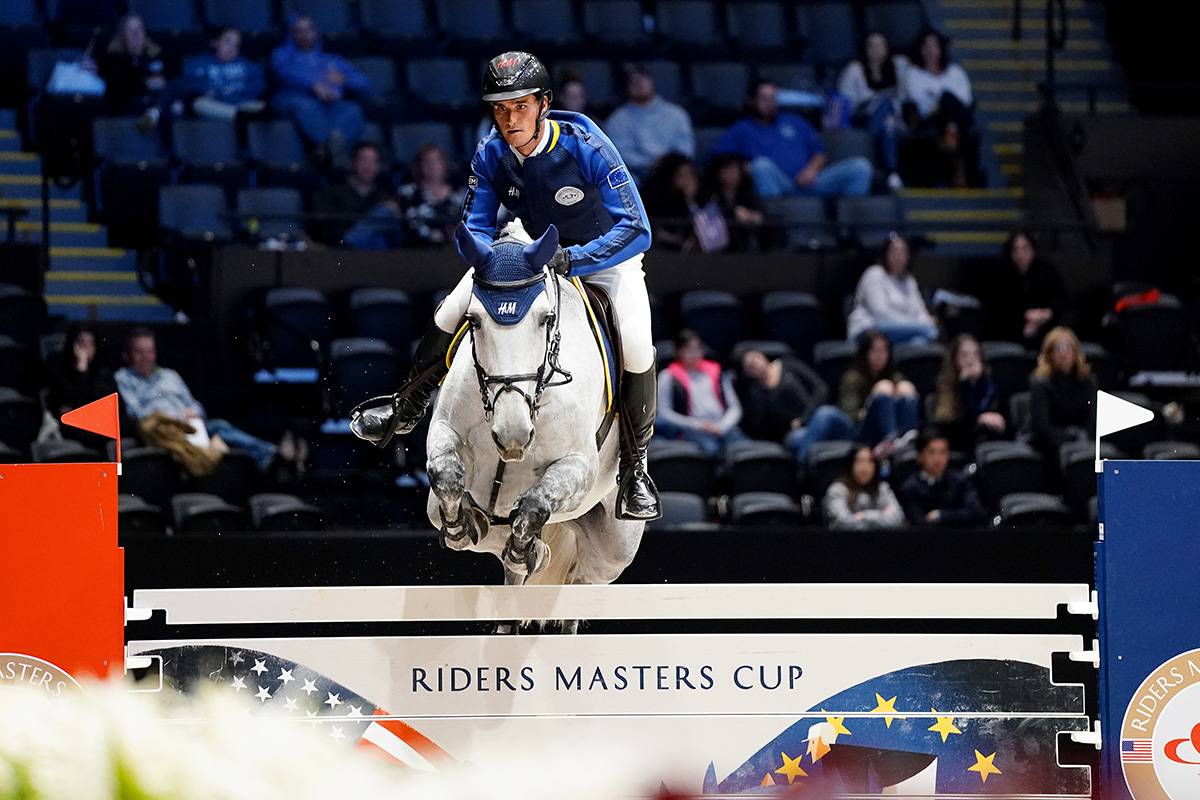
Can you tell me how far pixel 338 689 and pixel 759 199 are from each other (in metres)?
6.01

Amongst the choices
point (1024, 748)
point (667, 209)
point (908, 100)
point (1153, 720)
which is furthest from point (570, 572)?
point (908, 100)

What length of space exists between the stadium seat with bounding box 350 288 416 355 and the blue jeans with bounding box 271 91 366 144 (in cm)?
187

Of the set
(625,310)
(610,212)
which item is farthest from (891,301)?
(610,212)

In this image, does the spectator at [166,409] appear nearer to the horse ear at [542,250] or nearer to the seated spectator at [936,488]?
the seated spectator at [936,488]

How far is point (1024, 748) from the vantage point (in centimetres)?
481

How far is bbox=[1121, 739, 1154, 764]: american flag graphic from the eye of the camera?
4660 mm

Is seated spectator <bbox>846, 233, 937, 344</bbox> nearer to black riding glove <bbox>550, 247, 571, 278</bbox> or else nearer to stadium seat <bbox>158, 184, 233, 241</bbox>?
stadium seat <bbox>158, 184, 233, 241</bbox>

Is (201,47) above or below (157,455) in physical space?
above

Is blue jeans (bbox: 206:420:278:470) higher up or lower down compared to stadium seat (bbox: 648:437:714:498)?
higher up

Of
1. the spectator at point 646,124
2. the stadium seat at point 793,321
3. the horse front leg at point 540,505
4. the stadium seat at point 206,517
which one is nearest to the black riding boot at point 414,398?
the horse front leg at point 540,505

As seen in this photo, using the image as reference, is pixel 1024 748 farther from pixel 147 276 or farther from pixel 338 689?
pixel 147 276

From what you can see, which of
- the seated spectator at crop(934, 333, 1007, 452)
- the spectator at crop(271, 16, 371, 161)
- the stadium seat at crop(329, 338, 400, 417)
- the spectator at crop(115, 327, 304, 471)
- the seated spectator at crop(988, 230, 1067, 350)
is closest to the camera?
the spectator at crop(115, 327, 304, 471)

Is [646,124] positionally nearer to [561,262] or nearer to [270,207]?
[270,207]

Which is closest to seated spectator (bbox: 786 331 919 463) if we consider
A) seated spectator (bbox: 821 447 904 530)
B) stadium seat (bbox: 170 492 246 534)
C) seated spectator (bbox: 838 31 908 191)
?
seated spectator (bbox: 821 447 904 530)
